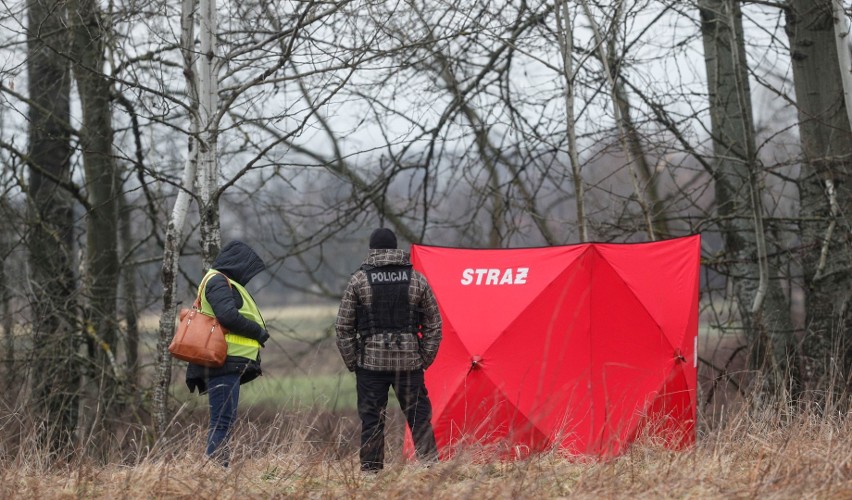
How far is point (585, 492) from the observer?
4441mm

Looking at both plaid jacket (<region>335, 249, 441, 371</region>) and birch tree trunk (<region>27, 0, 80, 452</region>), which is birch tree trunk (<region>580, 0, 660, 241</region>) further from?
birch tree trunk (<region>27, 0, 80, 452</region>)

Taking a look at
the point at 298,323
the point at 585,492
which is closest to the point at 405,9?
the point at 585,492

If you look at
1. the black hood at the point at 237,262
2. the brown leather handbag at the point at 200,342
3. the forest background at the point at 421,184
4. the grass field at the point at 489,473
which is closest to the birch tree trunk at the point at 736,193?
the forest background at the point at 421,184

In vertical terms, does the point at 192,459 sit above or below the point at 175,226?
below

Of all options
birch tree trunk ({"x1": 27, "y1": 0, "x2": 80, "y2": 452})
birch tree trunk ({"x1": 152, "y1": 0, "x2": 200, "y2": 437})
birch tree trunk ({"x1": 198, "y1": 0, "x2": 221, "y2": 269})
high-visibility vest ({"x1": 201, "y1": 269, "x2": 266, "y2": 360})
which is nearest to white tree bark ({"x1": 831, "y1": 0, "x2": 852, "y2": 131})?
birch tree trunk ({"x1": 198, "y1": 0, "x2": 221, "y2": 269})

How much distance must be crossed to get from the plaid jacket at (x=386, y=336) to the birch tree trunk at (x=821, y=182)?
17.5 ft

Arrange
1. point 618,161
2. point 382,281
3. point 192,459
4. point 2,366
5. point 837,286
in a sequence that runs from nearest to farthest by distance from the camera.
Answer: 1. point 192,459
2. point 382,281
3. point 837,286
4. point 2,366
5. point 618,161

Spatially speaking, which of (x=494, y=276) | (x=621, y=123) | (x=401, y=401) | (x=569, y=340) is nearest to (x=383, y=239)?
(x=401, y=401)

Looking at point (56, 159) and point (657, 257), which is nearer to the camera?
point (657, 257)

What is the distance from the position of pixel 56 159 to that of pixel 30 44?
190 centimetres

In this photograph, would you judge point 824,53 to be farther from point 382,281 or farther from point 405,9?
point 382,281

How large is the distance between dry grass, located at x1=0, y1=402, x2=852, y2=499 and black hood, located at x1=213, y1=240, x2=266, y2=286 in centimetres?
94

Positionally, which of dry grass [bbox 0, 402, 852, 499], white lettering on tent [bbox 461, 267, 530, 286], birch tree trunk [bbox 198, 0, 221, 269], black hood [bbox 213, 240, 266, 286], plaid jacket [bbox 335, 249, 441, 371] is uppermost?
birch tree trunk [bbox 198, 0, 221, 269]

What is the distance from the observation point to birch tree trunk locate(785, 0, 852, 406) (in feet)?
32.3
